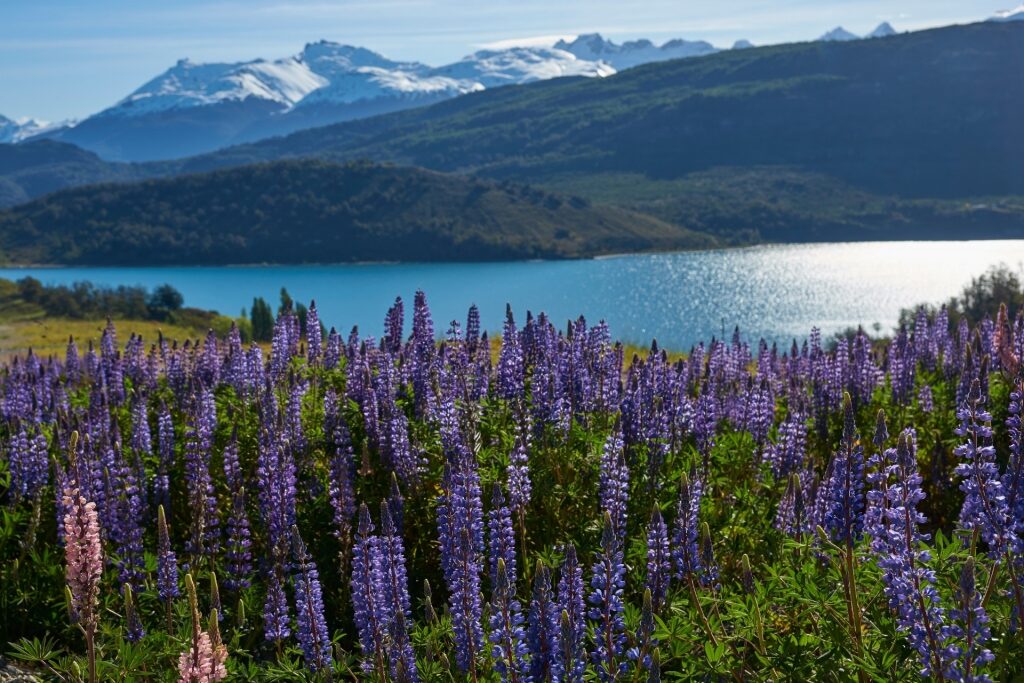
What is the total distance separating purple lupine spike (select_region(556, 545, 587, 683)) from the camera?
A: 401cm

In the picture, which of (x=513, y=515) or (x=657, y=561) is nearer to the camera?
(x=657, y=561)

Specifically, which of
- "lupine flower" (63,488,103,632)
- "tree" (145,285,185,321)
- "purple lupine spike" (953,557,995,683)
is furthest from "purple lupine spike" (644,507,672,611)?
"tree" (145,285,185,321)

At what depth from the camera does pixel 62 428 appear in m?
8.28

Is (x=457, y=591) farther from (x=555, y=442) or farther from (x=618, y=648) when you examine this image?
(x=555, y=442)

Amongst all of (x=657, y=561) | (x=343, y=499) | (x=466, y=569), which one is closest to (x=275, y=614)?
(x=343, y=499)

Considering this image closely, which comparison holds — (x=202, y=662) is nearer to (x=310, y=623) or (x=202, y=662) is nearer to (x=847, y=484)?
(x=310, y=623)

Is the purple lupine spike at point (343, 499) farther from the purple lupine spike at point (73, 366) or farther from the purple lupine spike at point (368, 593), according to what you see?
the purple lupine spike at point (73, 366)

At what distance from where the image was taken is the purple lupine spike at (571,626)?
13.2ft

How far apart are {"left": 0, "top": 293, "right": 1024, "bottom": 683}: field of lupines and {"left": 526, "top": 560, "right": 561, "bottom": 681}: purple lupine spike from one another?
1cm

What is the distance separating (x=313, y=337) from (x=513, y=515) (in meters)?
6.11

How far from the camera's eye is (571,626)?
4203 mm

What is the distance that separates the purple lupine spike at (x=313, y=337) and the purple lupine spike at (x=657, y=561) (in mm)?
8228

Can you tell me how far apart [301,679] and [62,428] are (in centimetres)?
439

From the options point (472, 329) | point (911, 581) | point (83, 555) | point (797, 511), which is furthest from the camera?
point (472, 329)
